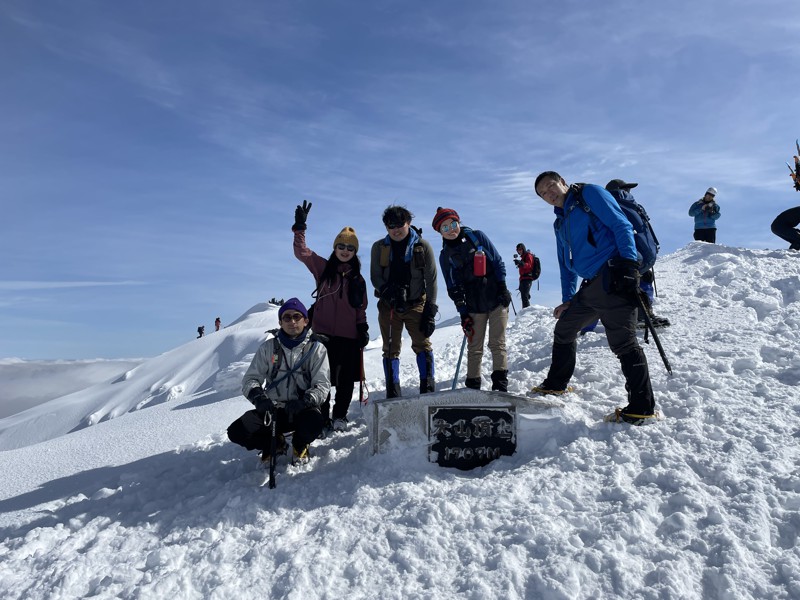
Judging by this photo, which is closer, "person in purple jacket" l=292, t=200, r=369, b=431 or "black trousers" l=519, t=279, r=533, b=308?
"person in purple jacket" l=292, t=200, r=369, b=431

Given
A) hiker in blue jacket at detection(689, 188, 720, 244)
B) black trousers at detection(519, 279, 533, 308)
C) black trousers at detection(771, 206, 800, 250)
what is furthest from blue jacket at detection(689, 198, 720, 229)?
black trousers at detection(519, 279, 533, 308)

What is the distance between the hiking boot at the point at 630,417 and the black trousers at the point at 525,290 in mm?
11996

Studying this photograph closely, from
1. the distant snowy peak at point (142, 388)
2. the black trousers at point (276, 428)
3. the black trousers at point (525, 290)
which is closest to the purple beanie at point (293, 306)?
the black trousers at point (276, 428)

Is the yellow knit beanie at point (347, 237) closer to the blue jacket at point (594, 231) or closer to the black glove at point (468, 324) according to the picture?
the black glove at point (468, 324)

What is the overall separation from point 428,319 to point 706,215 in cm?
1319

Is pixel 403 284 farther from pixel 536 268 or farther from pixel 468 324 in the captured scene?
pixel 536 268

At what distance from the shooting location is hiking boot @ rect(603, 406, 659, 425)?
4230mm

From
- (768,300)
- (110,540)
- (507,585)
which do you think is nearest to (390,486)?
(507,585)

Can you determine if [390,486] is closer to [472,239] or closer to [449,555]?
[449,555]

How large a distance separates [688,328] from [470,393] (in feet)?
14.1

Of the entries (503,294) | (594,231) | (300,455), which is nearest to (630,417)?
(594,231)

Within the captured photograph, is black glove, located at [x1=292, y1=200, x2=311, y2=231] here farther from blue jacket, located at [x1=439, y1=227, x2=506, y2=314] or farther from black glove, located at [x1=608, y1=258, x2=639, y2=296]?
black glove, located at [x1=608, y1=258, x2=639, y2=296]

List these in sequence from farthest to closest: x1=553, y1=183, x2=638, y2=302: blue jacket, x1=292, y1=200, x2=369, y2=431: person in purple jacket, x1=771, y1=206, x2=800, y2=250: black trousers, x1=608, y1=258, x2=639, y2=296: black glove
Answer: x1=771, y1=206, x2=800, y2=250: black trousers < x1=292, y1=200, x2=369, y2=431: person in purple jacket < x1=553, y1=183, x2=638, y2=302: blue jacket < x1=608, y1=258, x2=639, y2=296: black glove

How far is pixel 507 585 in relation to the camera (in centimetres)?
275
